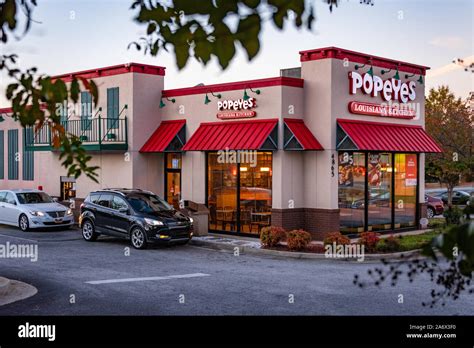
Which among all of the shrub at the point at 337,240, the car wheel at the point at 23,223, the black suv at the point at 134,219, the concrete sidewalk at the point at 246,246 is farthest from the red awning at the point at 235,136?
the car wheel at the point at 23,223

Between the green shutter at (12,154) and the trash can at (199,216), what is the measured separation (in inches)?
580

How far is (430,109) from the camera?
2009 inches

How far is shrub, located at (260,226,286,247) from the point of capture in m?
19.3

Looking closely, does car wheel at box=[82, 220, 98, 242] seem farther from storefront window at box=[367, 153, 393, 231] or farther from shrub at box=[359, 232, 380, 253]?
storefront window at box=[367, 153, 393, 231]

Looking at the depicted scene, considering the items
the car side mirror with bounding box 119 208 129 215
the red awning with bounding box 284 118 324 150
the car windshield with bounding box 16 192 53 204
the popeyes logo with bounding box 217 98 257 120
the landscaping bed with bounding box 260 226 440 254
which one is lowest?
the landscaping bed with bounding box 260 226 440 254

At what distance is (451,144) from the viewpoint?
41688 mm

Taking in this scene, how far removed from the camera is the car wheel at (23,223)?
78.0 ft

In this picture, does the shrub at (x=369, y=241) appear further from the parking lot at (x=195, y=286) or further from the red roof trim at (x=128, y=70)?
the red roof trim at (x=128, y=70)

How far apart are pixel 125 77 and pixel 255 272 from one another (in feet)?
43.4

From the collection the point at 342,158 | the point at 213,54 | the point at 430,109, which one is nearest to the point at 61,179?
the point at 342,158

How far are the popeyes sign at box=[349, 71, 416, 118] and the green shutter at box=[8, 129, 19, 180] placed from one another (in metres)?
19.8

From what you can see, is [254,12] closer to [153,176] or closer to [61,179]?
[153,176]

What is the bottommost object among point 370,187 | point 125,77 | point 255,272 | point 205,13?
point 255,272

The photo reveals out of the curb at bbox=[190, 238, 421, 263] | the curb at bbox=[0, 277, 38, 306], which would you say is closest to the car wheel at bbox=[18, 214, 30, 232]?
the curb at bbox=[190, 238, 421, 263]
